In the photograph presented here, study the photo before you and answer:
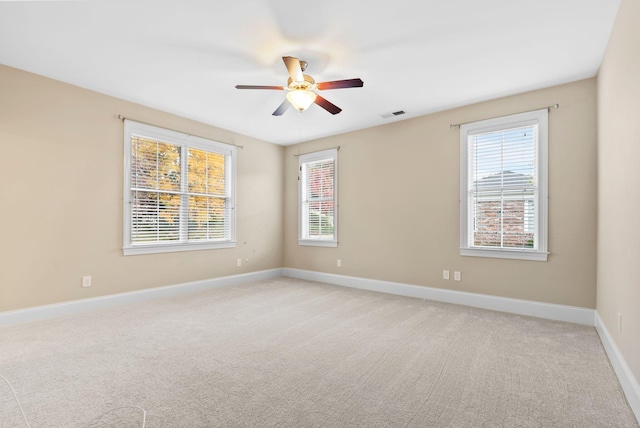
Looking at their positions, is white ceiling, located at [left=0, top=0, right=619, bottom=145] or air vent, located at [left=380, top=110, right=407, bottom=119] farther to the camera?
air vent, located at [left=380, top=110, right=407, bottom=119]

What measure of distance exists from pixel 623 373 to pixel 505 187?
7.65 feet

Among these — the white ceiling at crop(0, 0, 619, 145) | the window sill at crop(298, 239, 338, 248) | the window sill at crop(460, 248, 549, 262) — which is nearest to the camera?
the white ceiling at crop(0, 0, 619, 145)

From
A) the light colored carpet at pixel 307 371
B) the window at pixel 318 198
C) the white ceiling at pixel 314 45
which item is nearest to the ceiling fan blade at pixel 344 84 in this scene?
the white ceiling at pixel 314 45

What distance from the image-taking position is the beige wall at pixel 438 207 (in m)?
3.49

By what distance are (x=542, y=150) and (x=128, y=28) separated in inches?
177

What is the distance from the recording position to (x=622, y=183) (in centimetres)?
227

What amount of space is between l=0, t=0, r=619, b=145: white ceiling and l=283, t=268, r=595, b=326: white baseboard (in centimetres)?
260

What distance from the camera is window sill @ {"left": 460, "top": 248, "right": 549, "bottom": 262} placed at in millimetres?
3684

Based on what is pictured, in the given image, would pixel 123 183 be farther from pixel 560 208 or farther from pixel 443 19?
pixel 560 208

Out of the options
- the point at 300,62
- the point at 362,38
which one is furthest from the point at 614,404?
the point at 300,62

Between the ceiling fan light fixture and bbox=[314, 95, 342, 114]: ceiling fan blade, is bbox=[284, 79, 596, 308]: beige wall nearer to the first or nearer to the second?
bbox=[314, 95, 342, 114]: ceiling fan blade

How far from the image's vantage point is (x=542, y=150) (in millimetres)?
3699

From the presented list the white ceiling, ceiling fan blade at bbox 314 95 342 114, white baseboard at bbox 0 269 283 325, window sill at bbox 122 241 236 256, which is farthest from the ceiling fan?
white baseboard at bbox 0 269 283 325

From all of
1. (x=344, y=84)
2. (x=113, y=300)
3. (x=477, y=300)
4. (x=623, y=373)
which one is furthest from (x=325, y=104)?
(x=113, y=300)
